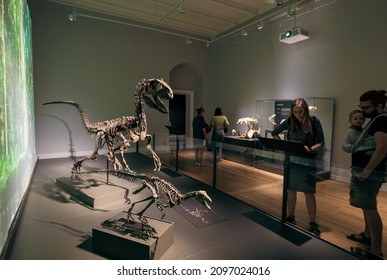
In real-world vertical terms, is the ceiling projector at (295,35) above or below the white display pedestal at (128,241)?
above

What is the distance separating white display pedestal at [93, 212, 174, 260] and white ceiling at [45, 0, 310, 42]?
5771mm

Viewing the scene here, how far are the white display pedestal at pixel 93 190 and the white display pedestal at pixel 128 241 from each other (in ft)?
3.85

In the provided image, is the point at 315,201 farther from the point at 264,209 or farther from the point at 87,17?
the point at 87,17

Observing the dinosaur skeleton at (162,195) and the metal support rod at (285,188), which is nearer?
the dinosaur skeleton at (162,195)

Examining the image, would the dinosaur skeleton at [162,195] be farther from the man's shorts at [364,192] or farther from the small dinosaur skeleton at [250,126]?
the small dinosaur skeleton at [250,126]

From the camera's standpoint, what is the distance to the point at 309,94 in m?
6.62

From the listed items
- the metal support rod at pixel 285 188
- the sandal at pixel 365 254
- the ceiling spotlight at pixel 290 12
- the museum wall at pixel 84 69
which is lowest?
the sandal at pixel 365 254

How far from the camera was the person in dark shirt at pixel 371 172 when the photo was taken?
2256 mm

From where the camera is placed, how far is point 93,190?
3.97 meters

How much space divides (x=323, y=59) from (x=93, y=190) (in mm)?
5941

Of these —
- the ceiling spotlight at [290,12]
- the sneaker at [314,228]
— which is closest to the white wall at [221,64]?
the ceiling spotlight at [290,12]

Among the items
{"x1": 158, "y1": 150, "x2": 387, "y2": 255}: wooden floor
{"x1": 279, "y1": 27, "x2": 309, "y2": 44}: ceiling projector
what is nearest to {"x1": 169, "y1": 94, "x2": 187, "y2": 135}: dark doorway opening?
{"x1": 158, "y1": 150, "x2": 387, "y2": 255}: wooden floor

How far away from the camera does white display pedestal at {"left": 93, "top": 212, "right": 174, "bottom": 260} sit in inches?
89.9

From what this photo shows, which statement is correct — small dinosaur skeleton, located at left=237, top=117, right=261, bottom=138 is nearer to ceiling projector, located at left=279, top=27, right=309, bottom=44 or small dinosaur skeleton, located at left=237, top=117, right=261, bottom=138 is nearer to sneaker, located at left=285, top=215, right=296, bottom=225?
ceiling projector, located at left=279, top=27, right=309, bottom=44
